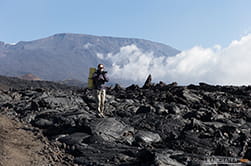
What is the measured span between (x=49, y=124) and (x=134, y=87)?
1987 cm

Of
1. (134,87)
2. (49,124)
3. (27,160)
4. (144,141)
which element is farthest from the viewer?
(134,87)

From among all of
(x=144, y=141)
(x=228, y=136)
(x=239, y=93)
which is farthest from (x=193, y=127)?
(x=239, y=93)

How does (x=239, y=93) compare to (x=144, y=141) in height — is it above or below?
above

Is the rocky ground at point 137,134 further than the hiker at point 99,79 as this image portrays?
No

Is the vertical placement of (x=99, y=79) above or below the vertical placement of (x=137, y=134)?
above

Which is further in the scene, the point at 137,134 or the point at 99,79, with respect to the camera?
the point at 99,79

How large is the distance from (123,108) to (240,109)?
8.27m

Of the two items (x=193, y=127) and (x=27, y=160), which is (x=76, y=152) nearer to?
(x=27, y=160)

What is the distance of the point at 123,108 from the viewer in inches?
791

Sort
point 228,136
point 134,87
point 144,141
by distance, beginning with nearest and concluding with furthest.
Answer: point 144,141 → point 228,136 → point 134,87

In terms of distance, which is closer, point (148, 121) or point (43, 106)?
point (148, 121)

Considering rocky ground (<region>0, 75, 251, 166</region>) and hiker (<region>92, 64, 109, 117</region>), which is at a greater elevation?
hiker (<region>92, 64, 109, 117</region>)

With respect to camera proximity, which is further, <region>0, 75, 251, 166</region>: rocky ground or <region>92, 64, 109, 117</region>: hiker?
<region>92, 64, 109, 117</region>: hiker

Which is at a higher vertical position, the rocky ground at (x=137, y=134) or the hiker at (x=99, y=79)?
the hiker at (x=99, y=79)
